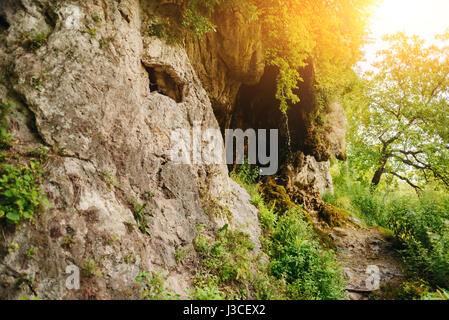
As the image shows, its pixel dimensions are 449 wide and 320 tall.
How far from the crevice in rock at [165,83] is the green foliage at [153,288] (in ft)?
13.6

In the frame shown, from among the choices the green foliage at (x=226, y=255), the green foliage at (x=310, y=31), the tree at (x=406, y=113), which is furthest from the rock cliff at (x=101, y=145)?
the tree at (x=406, y=113)

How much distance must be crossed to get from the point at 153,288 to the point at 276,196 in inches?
238

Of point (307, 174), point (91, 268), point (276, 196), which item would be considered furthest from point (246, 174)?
point (91, 268)

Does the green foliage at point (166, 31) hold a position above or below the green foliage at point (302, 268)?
above

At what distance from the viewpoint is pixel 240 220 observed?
642 centimetres

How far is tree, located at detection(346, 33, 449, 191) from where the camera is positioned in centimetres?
1170

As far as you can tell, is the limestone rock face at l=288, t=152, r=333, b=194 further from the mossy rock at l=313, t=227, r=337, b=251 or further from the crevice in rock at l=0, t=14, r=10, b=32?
the crevice in rock at l=0, t=14, r=10, b=32

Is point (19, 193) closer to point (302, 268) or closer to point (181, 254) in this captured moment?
point (181, 254)

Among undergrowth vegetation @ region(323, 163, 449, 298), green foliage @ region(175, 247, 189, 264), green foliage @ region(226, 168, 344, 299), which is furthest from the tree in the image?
green foliage @ region(175, 247, 189, 264)

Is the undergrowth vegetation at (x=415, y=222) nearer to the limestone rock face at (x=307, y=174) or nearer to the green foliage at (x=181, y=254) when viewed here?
the limestone rock face at (x=307, y=174)

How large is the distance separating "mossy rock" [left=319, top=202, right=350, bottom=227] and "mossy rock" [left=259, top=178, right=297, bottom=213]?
1937 millimetres

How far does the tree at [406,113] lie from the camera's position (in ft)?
38.4

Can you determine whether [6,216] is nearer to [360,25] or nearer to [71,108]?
[71,108]
